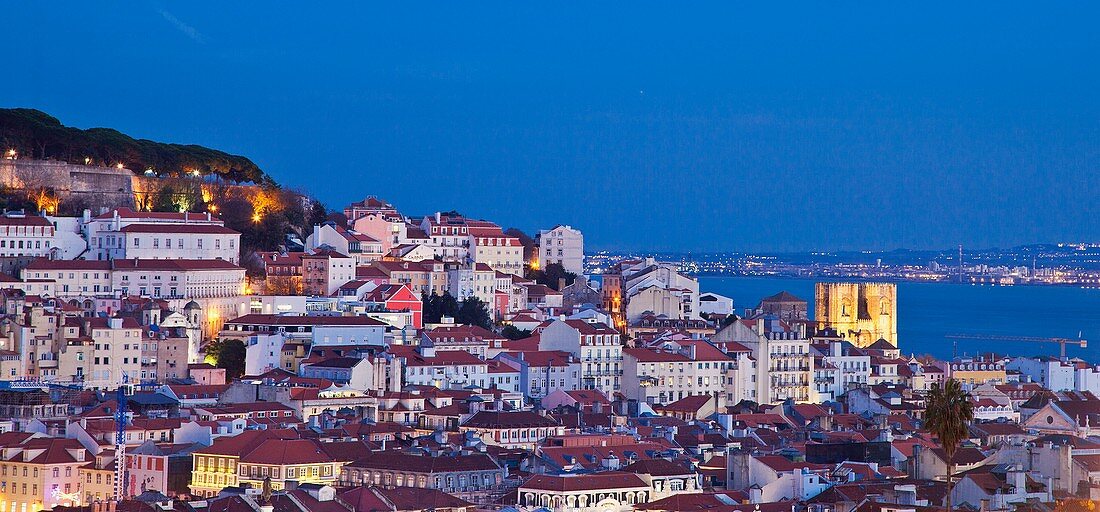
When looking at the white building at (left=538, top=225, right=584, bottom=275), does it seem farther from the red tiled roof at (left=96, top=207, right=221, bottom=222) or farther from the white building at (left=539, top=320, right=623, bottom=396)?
the white building at (left=539, top=320, right=623, bottom=396)

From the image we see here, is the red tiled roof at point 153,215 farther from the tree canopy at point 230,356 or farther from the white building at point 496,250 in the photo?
the tree canopy at point 230,356

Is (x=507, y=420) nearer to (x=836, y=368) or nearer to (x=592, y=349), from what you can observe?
(x=592, y=349)

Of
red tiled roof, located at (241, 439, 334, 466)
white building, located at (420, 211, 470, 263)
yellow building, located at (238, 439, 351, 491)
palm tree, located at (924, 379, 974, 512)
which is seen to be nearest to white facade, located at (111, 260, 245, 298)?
white building, located at (420, 211, 470, 263)

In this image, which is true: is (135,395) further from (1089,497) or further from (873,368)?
(873,368)

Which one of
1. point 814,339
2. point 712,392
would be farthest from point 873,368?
point 712,392

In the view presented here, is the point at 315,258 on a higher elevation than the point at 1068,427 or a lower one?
higher

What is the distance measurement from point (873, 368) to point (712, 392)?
1009 centimetres

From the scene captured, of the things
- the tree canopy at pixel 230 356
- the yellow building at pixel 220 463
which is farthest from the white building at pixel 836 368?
the yellow building at pixel 220 463

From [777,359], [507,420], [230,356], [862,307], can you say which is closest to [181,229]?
[230,356]

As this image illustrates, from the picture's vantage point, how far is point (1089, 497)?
35.3 m

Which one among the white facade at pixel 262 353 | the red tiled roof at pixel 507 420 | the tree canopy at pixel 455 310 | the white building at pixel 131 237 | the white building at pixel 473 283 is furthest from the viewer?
the white building at pixel 473 283

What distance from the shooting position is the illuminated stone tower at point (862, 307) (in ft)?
307

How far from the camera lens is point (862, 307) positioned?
3735 inches

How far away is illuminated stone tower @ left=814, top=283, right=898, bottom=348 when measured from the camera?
93.6 metres
